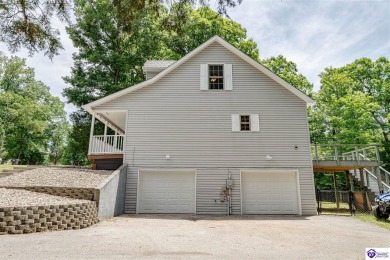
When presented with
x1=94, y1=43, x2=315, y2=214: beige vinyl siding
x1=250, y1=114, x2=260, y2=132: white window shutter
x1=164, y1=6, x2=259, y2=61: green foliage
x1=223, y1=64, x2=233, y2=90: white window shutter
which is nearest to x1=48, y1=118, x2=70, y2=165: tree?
x1=164, y1=6, x2=259, y2=61: green foliage

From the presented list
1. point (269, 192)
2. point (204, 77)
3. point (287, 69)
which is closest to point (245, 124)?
point (204, 77)

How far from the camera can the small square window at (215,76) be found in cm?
1251

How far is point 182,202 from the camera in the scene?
11.2m

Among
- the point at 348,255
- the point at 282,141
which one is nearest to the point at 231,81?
the point at 282,141

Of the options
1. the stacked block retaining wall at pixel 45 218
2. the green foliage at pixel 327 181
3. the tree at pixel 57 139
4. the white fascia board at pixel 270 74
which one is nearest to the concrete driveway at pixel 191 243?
the stacked block retaining wall at pixel 45 218

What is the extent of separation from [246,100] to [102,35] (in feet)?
56.2

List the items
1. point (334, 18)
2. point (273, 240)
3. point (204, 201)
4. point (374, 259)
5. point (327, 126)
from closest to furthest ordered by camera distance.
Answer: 1. point (374, 259)
2. point (273, 240)
3. point (334, 18)
4. point (204, 201)
5. point (327, 126)

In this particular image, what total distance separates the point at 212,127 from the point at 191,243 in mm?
7071

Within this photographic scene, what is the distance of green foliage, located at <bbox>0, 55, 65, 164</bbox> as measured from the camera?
3030 centimetres

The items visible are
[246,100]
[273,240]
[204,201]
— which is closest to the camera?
[273,240]

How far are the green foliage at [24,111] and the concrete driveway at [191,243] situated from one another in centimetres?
2962

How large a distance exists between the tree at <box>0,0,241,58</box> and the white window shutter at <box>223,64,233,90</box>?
677 cm

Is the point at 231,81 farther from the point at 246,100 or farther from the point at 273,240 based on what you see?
the point at 273,240

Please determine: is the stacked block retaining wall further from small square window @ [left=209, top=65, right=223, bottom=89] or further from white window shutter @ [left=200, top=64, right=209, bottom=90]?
small square window @ [left=209, top=65, right=223, bottom=89]
